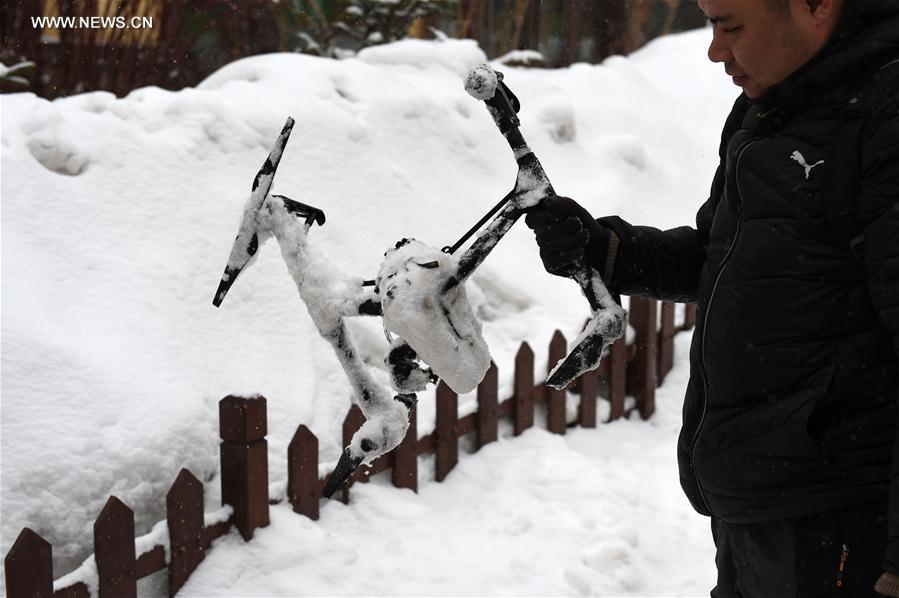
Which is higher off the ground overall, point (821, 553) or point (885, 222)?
point (885, 222)

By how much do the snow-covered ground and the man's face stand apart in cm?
193

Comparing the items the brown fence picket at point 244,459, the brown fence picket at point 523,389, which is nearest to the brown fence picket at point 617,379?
the brown fence picket at point 523,389

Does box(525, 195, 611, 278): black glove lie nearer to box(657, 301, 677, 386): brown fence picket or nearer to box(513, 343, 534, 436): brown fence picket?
box(513, 343, 534, 436): brown fence picket

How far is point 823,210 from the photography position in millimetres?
1362

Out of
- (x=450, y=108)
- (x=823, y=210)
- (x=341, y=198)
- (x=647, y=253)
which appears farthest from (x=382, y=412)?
(x=450, y=108)

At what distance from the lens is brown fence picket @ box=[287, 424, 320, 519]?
2844 mm

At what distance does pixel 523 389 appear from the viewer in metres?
3.75

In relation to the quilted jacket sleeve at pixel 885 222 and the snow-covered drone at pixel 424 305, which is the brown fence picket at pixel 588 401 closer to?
the snow-covered drone at pixel 424 305

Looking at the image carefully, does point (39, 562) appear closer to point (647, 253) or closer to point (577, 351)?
point (577, 351)

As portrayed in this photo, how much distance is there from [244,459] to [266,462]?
9cm

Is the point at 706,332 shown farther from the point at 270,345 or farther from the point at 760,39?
the point at 270,345

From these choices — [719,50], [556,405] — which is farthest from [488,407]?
[719,50]

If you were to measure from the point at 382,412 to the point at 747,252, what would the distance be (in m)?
0.79

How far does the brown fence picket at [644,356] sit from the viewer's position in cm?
428
